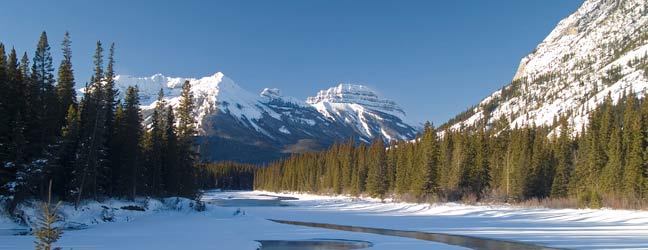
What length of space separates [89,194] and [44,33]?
15104 millimetres

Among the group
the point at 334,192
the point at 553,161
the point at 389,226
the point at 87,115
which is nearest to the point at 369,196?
the point at 334,192

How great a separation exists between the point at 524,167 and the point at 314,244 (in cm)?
4946

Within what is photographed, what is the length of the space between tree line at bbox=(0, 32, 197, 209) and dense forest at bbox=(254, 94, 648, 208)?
36624 mm

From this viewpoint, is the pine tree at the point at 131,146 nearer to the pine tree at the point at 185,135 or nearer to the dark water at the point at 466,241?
the pine tree at the point at 185,135

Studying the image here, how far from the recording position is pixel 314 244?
27.8m

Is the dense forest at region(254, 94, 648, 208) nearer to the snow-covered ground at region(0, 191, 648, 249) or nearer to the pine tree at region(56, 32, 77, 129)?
the snow-covered ground at region(0, 191, 648, 249)

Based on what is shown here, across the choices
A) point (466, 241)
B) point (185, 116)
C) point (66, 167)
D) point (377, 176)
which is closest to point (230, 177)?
point (377, 176)

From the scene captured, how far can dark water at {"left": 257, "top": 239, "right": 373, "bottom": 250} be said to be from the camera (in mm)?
26292

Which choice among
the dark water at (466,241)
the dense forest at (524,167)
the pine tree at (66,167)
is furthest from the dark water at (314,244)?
the dense forest at (524,167)

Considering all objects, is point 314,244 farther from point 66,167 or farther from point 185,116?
point 185,116

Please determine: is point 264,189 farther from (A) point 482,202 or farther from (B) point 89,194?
(B) point 89,194

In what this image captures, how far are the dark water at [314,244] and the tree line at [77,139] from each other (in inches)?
735

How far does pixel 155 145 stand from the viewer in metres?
58.7

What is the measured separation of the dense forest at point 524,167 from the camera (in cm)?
5766
